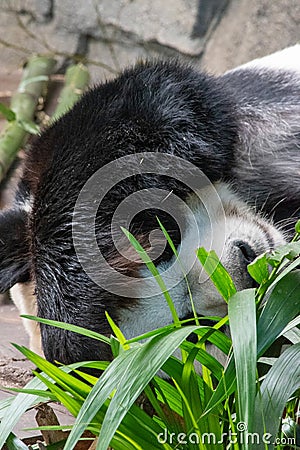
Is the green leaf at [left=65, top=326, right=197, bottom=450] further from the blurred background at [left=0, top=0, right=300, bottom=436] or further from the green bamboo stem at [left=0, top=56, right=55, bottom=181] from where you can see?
the green bamboo stem at [left=0, top=56, right=55, bottom=181]

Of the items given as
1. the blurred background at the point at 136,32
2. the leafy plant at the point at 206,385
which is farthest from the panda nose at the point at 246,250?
the blurred background at the point at 136,32

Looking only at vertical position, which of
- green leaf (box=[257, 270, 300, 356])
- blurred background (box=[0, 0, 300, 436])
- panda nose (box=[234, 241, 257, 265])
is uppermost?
blurred background (box=[0, 0, 300, 436])

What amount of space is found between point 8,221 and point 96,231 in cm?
26

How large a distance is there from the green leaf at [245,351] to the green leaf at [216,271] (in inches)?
3.9

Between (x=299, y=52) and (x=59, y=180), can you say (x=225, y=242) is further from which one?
(x=299, y=52)

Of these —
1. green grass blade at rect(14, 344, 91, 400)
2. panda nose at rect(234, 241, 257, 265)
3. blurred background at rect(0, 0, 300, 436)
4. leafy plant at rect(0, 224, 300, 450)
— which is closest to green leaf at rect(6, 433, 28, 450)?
leafy plant at rect(0, 224, 300, 450)

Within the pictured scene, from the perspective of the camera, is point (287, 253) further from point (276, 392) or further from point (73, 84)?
point (73, 84)

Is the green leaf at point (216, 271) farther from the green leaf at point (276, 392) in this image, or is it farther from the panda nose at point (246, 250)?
the panda nose at point (246, 250)

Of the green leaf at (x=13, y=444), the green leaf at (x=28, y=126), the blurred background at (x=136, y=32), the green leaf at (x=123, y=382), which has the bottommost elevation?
the green leaf at (x=13, y=444)

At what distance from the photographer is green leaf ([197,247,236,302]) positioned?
45.4 inches

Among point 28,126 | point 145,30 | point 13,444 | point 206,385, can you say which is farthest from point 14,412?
point 145,30

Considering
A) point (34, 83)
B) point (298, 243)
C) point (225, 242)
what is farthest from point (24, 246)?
point (34, 83)

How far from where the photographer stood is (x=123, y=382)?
1.02 meters

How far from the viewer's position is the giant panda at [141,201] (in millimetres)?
1514
